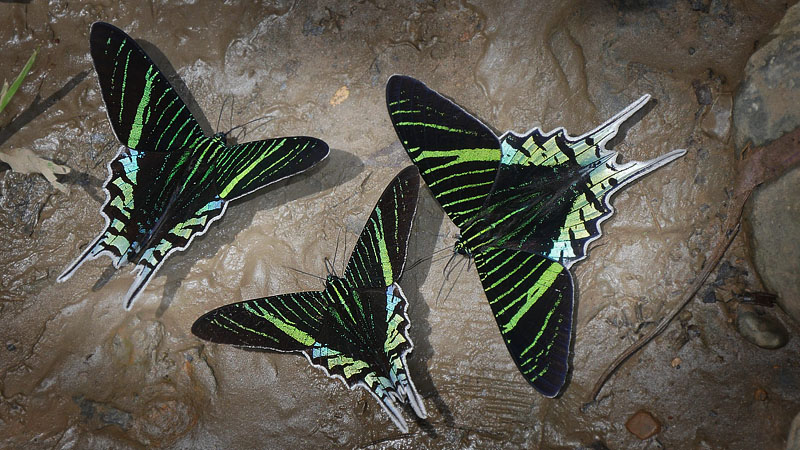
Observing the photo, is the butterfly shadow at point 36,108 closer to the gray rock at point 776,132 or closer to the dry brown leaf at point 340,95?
the dry brown leaf at point 340,95

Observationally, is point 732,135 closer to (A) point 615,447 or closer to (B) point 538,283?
(B) point 538,283

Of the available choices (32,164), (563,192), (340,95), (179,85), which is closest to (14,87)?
(32,164)

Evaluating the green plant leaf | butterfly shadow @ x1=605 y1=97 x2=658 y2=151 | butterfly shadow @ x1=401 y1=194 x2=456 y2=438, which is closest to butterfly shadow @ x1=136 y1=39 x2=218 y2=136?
the green plant leaf

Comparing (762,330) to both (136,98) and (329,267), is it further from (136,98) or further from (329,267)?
(136,98)

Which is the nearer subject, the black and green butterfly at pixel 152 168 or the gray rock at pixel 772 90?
the gray rock at pixel 772 90

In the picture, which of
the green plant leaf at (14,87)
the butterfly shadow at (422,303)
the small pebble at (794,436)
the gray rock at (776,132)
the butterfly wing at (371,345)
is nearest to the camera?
the small pebble at (794,436)

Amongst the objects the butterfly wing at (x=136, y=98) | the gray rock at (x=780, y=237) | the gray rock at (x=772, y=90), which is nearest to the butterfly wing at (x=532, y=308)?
the gray rock at (x=780, y=237)

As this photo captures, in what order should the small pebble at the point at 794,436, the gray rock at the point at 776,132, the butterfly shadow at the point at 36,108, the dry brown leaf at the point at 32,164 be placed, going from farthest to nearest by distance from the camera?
the butterfly shadow at the point at 36,108, the dry brown leaf at the point at 32,164, the gray rock at the point at 776,132, the small pebble at the point at 794,436

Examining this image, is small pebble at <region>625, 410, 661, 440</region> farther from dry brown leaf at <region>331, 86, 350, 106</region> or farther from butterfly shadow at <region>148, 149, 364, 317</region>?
dry brown leaf at <region>331, 86, 350, 106</region>
